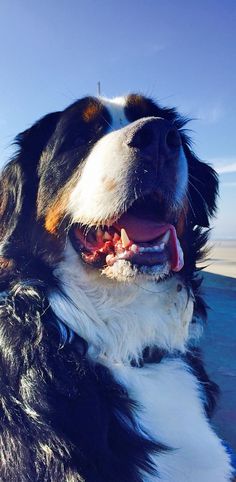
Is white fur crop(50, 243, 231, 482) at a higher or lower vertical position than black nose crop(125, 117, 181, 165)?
lower

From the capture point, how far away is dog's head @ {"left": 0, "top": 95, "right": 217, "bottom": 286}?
1.94 metres

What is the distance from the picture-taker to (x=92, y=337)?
6.71 ft

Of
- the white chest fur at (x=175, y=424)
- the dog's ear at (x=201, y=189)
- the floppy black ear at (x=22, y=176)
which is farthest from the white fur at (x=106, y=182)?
the white chest fur at (x=175, y=424)

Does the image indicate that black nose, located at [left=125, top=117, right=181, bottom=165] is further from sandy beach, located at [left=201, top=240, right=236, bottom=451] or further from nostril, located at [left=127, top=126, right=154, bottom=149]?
sandy beach, located at [left=201, top=240, right=236, bottom=451]

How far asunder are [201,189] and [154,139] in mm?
859

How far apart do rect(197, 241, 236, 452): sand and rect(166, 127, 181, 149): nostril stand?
803mm

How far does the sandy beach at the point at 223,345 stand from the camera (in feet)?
10.9

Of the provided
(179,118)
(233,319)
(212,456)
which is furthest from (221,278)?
(212,456)

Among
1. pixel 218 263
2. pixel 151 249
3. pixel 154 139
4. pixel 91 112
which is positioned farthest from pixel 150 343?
pixel 218 263

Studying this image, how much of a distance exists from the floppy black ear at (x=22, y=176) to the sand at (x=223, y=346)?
3.38ft

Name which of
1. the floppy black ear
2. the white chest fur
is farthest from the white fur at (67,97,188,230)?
the white chest fur

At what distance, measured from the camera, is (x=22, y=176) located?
235cm

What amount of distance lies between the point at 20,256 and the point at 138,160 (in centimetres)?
72

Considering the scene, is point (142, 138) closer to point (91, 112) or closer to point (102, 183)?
point (102, 183)
